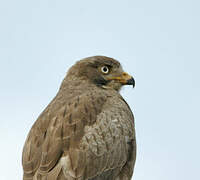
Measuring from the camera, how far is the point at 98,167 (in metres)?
10.8

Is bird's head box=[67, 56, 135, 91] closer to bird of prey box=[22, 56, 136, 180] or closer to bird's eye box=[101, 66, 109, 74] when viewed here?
bird's eye box=[101, 66, 109, 74]

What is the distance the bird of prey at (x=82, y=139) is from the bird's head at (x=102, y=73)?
479 mm

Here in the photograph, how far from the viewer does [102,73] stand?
42.9ft

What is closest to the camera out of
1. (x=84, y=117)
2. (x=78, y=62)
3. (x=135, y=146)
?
(x=84, y=117)

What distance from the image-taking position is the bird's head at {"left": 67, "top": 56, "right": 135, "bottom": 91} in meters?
13.0

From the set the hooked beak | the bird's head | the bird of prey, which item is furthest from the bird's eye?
the bird of prey

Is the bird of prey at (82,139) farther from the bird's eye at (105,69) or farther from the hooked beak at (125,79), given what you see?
the bird's eye at (105,69)

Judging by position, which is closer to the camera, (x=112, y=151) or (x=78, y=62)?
(x=112, y=151)

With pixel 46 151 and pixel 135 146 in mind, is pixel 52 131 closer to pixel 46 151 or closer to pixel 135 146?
pixel 46 151

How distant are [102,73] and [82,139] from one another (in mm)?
2602

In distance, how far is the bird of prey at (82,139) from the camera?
34.5 ft

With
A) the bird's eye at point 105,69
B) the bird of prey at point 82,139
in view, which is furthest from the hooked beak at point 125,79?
the bird of prey at point 82,139

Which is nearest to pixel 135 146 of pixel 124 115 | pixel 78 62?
pixel 124 115

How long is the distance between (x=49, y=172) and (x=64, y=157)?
12.9 inches
